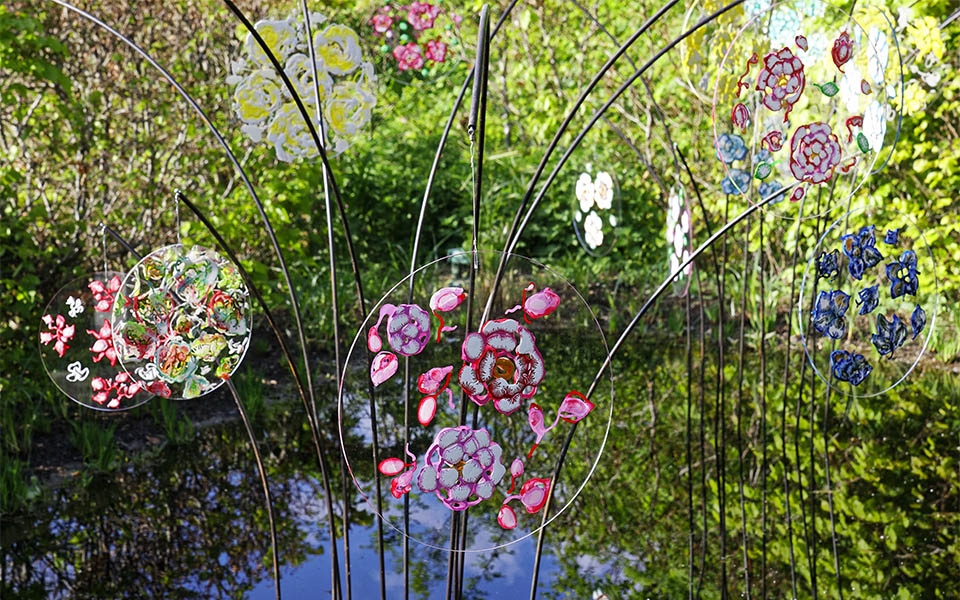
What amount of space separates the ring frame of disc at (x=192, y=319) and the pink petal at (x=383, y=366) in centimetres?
44

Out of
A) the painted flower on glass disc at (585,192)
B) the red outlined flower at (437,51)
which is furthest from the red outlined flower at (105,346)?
the red outlined flower at (437,51)

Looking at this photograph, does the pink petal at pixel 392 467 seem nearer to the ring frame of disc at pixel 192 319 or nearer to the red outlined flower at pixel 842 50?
the ring frame of disc at pixel 192 319

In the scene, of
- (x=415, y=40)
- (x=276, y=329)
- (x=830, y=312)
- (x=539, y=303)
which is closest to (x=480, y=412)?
(x=539, y=303)

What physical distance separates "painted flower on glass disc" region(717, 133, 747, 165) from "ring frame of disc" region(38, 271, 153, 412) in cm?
136

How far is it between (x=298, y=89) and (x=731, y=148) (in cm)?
95

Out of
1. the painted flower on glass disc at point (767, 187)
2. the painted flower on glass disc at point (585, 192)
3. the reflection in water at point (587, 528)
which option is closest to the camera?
the painted flower on glass disc at point (767, 187)

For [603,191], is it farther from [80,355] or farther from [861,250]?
[80,355]

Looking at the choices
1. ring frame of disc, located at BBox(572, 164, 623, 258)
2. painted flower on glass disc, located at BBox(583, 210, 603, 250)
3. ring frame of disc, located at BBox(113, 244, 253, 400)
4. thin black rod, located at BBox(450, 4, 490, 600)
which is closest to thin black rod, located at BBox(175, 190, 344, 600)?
ring frame of disc, located at BBox(113, 244, 253, 400)

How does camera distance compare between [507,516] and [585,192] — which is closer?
[507,516]

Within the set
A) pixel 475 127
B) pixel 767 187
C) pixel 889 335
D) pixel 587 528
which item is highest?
pixel 475 127

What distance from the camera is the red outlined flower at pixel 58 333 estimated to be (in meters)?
2.00

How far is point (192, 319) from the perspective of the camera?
5.73 feet

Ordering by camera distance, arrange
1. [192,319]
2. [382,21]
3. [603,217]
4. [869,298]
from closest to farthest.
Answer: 1. [192,319]
2. [869,298]
3. [603,217]
4. [382,21]

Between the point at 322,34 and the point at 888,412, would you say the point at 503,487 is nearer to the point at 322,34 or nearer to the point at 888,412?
the point at 322,34
